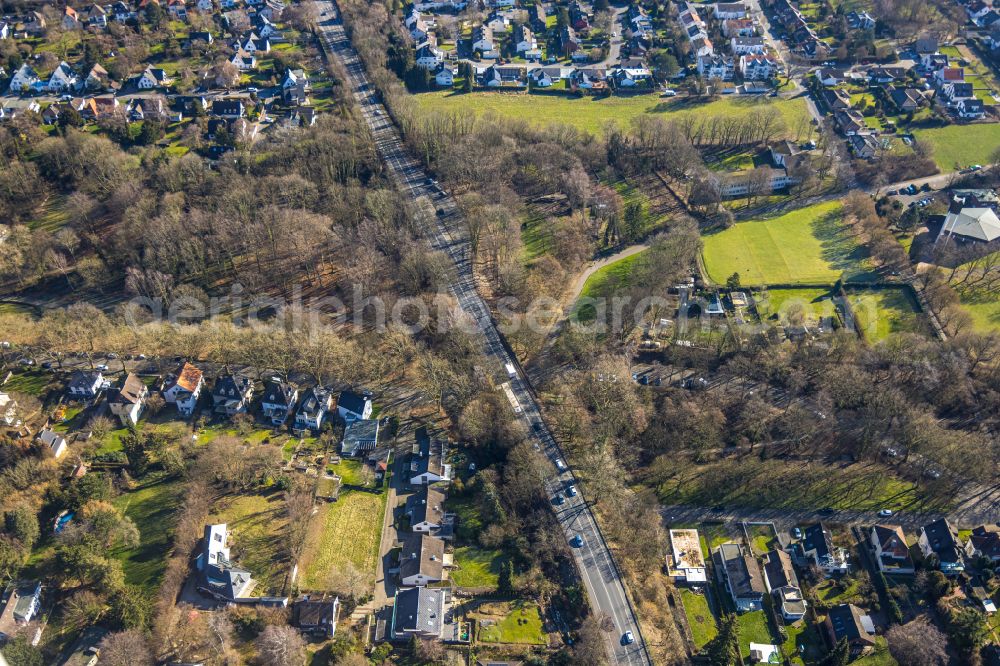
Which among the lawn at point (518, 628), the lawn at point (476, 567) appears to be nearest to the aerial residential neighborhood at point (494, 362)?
the lawn at point (518, 628)

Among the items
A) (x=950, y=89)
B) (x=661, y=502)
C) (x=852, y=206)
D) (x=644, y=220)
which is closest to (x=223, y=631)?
(x=661, y=502)

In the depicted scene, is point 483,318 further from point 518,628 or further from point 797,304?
point 797,304

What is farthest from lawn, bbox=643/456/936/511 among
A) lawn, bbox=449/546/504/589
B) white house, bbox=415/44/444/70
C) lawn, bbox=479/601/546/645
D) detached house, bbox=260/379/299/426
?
white house, bbox=415/44/444/70

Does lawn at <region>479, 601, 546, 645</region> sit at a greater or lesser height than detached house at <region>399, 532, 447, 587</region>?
lesser

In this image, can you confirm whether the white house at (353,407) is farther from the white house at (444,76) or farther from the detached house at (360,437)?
the white house at (444,76)

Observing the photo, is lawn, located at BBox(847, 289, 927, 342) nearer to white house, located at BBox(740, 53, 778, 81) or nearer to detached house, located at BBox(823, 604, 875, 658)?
detached house, located at BBox(823, 604, 875, 658)

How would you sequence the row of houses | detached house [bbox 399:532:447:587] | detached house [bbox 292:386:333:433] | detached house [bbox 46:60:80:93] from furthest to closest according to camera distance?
detached house [bbox 46:60:80:93]
detached house [bbox 292:386:333:433]
detached house [bbox 399:532:447:587]
the row of houses

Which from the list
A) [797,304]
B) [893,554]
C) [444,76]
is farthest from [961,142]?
[444,76]

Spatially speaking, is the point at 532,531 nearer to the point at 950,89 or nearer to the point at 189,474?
the point at 189,474
